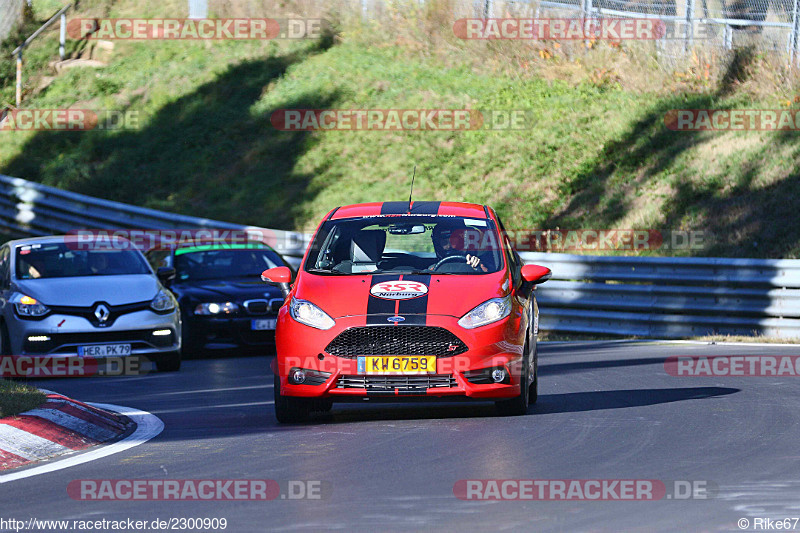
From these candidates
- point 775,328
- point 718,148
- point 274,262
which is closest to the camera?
point 775,328

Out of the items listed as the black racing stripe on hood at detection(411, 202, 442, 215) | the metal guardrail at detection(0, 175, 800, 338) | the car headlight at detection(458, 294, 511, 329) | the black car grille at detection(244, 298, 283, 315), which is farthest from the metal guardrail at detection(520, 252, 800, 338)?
the car headlight at detection(458, 294, 511, 329)

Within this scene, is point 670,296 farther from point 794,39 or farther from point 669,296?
point 794,39

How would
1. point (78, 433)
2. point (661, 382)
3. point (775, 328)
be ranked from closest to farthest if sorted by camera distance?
point (78, 433)
point (661, 382)
point (775, 328)

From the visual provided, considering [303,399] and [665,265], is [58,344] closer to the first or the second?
[303,399]

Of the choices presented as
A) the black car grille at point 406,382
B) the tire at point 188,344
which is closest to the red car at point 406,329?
the black car grille at point 406,382

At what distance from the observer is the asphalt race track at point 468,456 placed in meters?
6.25

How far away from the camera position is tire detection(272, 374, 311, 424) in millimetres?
9797

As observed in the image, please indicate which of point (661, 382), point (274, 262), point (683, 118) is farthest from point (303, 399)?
point (683, 118)

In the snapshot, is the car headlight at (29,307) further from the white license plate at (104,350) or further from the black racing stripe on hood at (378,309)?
the black racing stripe on hood at (378,309)

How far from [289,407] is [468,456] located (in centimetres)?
221

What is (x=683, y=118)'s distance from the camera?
2589 cm

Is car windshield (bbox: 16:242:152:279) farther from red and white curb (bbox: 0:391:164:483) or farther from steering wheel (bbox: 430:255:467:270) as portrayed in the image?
Answer: steering wheel (bbox: 430:255:467:270)

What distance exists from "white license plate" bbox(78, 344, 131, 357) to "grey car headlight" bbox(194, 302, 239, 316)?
2.60 meters

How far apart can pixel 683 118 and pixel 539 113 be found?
361cm
